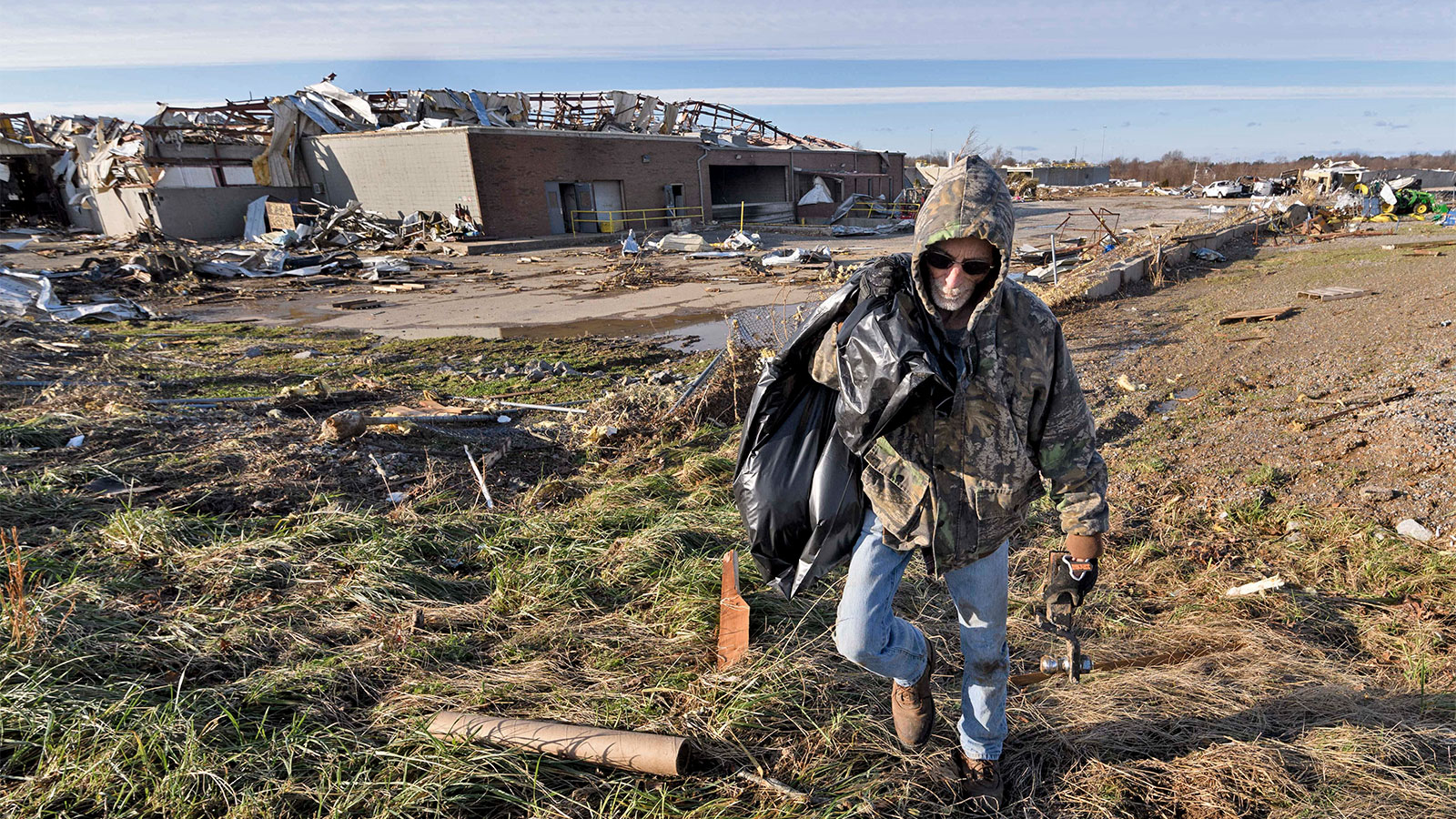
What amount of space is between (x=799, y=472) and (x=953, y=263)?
71cm

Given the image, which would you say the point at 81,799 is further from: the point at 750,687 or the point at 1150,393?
the point at 1150,393

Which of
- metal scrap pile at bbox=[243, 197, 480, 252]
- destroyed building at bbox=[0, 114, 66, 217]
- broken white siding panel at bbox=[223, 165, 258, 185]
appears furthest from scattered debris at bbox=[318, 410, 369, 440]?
destroyed building at bbox=[0, 114, 66, 217]

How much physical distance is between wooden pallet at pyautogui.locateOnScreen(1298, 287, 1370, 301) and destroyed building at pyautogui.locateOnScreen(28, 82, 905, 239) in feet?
74.5

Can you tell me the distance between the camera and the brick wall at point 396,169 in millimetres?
24781

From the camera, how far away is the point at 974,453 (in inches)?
78.1

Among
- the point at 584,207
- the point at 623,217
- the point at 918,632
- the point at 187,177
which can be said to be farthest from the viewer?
the point at 623,217

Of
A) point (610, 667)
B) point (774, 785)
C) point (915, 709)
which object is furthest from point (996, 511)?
point (610, 667)

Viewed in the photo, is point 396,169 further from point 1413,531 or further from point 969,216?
point 1413,531

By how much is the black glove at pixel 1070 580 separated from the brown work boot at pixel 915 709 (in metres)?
0.41

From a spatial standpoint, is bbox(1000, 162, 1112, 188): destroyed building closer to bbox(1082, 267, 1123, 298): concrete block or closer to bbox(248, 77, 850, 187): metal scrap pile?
bbox(248, 77, 850, 187): metal scrap pile

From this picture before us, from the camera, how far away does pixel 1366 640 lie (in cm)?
309

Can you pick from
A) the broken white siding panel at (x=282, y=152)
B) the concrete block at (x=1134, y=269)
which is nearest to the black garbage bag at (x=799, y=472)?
the concrete block at (x=1134, y=269)

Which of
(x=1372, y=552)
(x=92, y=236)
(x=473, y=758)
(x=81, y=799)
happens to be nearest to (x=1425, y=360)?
(x=1372, y=552)

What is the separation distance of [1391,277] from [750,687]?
14.5 meters
